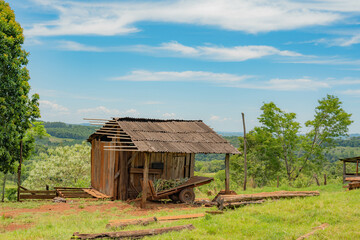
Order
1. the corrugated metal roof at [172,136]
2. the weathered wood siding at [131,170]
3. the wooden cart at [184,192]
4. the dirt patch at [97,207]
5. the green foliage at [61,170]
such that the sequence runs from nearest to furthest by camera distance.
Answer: the dirt patch at [97,207]
the corrugated metal roof at [172,136]
the wooden cart at [184,192]
the weathered wood siding at [131,170]
the green foliage at [61,170]

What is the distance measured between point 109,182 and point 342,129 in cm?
2681

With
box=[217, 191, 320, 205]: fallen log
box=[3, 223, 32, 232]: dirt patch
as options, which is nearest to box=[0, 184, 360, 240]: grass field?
box=[3, 223, 32, 232]: dirt patch

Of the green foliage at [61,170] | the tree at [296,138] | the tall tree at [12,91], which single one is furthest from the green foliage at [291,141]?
the tall tree at [12,91]

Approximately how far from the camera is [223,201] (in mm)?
12523

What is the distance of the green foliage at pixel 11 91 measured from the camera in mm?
19734

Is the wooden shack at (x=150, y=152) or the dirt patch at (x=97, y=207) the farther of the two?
the wooden shack at (x=150, y=152)

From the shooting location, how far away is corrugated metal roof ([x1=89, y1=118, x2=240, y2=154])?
16.7 metres

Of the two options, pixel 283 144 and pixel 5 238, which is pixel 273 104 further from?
pixel 5 238

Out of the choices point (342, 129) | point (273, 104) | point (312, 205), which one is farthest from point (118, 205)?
point (342, 129)

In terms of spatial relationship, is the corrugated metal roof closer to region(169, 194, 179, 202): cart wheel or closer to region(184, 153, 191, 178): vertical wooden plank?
region(184, 153, 191, 178): vertical wooden plank

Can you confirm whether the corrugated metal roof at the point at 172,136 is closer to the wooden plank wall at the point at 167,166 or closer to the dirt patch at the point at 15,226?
the wooden plank wall at the point at 167,166

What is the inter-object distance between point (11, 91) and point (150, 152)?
9723 millimetres

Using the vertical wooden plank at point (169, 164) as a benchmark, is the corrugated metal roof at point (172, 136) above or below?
above

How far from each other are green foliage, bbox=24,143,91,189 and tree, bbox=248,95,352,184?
18387 mm
